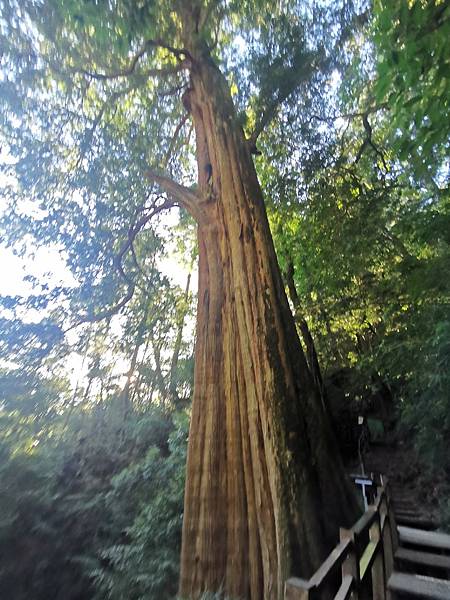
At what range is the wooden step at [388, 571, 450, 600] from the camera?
320 centimetres

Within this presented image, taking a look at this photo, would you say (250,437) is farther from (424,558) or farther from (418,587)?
(424,558)

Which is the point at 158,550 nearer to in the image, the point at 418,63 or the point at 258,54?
the point at 418,63

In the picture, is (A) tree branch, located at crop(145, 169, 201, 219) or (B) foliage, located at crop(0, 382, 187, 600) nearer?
(B) foliage, located at crop(0, 382, 187, 600)

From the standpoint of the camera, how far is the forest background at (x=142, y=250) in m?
5.23

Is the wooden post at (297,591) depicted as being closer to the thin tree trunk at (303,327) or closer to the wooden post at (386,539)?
the wooden post at (386,539)

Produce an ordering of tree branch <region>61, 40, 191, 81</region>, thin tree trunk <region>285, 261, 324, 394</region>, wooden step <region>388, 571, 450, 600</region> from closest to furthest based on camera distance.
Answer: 1. wooden step <region>388, 571, 450, 600</region>
2. tree branch <region>61, 40, 191, 81</region>
3. thin tree trunk <region>285, 261, 324, 394</region>

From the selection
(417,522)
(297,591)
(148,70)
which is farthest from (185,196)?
(417,522)

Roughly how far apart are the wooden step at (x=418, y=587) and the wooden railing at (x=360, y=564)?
9cm

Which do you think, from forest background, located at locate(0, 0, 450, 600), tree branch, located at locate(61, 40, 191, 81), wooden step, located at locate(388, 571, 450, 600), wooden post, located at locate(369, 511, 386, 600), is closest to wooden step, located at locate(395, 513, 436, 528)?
forest background, located at locate(0, 0, 450, 600)

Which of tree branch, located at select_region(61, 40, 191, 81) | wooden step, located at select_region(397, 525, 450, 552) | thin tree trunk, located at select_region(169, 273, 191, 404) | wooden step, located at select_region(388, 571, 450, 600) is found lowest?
wooden step, located at select_region(388, 571, 450, 600)

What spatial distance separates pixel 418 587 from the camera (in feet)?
11.0

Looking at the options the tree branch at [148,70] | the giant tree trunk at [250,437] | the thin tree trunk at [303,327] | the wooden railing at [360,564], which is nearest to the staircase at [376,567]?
the wooden railing at [360,564]

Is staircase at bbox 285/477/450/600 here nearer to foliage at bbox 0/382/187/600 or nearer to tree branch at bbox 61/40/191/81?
foliage at bbox 0/382/187/600

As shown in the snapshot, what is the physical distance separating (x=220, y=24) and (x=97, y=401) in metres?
9.67
